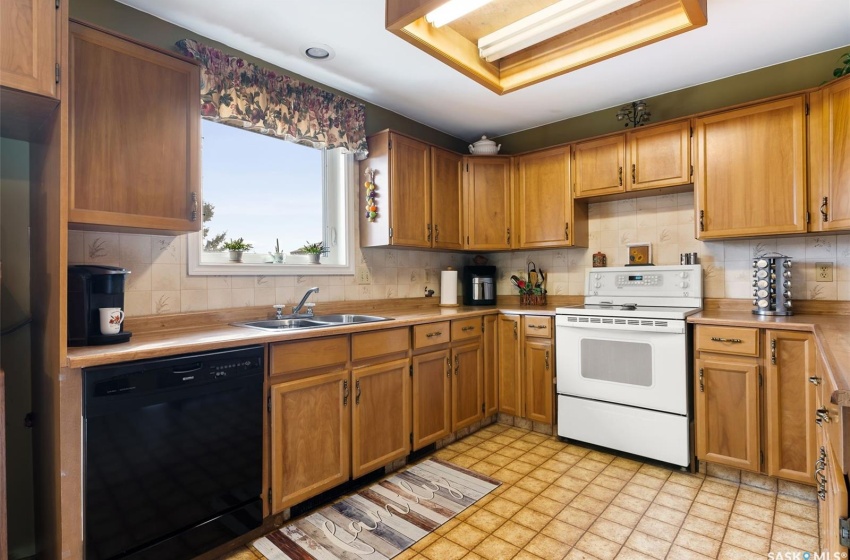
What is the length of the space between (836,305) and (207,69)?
12.4ft

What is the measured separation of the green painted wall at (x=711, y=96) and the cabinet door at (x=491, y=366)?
1668 mm

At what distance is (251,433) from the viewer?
190cm

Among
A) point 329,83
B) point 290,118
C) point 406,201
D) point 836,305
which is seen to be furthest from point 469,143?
point 836,305

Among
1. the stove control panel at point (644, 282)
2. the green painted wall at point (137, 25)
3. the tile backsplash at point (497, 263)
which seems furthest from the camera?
the stove control panel at point (644, 282)

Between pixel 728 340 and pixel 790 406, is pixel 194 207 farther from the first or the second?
pixel 790 406

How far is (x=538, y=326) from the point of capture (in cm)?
319

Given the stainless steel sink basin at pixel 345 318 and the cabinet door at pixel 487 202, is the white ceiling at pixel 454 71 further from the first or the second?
the stainless steel sink basin at pixel 345 318

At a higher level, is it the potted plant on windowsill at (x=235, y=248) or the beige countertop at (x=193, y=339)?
the potted plant on windowsill at (x=235, y=248)

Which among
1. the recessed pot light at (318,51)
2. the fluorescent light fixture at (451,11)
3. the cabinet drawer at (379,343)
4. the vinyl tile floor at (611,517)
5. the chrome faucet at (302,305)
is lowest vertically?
the vinyl tile floor at (611,517)

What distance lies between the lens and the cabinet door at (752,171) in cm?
251

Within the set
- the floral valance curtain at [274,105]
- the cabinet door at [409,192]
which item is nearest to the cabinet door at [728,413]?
the cabinet door at [409,192]

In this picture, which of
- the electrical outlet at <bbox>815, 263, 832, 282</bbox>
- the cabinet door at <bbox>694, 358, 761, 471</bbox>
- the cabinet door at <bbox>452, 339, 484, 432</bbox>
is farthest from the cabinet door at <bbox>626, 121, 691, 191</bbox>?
the cabinet door at <bbox>452, 339, 484, 432</bbox>

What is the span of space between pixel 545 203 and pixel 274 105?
7.02 ft

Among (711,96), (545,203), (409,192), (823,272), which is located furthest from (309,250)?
(823,272)
